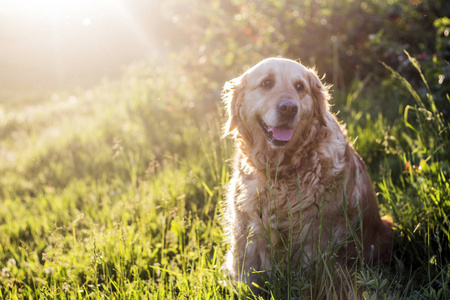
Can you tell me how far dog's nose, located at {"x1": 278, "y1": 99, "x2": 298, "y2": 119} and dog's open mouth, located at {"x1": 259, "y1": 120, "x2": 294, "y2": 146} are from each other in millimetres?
90

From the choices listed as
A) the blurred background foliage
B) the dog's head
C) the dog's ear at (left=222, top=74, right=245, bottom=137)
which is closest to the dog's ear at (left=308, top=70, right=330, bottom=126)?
the dog's head

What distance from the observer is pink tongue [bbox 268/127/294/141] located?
7.08 feet

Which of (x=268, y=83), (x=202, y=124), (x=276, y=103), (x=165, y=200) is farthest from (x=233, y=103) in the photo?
(x=202, y=124)

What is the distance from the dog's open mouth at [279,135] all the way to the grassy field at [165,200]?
43cm

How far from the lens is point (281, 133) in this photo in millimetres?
2182

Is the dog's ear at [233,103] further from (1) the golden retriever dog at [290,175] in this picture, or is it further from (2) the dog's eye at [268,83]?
(2) the dog's eye at [268,83]

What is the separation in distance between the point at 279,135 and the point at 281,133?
0.02 metres

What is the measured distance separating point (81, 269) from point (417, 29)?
17.1ft

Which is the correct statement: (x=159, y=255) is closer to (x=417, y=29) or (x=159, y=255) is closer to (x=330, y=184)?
(x=330, y=184)

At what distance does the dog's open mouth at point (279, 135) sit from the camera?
7.04ft

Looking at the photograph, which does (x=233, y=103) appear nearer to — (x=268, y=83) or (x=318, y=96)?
(x=268, y=83)

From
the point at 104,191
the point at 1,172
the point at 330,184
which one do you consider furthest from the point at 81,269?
the point at 1,172

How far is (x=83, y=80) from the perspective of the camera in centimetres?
1500

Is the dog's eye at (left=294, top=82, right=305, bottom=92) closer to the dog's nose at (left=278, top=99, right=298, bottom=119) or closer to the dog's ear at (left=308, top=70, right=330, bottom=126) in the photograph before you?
the dog's ear at (left=308, top=70, right=330, bottom=126)
